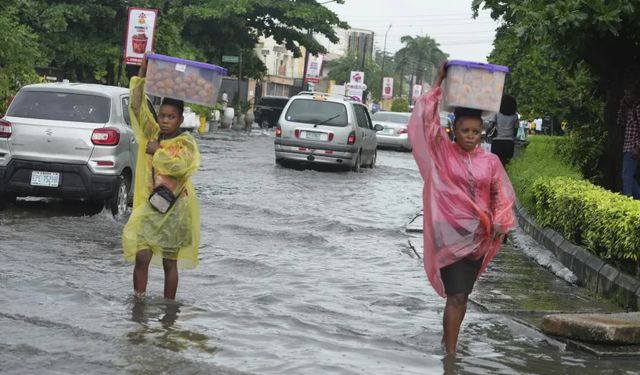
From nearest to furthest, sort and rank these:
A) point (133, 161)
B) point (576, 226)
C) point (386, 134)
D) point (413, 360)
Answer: point (413, 360)
point (576, 226)
point (133, 161)
point (386, 134)

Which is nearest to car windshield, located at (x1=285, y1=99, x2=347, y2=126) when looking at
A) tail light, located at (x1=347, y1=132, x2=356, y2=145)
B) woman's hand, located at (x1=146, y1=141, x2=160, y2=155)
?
tail light, located at (x1=347, y1=132, x2=356, y2=145)

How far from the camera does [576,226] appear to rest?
11133mm

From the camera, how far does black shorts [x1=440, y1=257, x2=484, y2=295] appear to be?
6789 mm

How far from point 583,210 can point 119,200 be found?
5.67 metres

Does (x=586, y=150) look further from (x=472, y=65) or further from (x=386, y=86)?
(x=386, y=86)

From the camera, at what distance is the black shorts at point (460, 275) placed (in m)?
6.79

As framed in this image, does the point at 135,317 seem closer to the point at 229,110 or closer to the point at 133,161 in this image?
the point at 133,161

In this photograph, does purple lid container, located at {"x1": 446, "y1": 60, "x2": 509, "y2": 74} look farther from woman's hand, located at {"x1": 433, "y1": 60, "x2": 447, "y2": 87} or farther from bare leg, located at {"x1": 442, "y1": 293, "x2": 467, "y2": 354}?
bare leg, located at {"x1": 442, "y1": 293, "x2": 467, "y2": 354}

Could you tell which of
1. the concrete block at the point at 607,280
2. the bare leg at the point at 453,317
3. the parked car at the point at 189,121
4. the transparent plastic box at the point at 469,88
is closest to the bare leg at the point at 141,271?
the bare leg at the point at 453,317

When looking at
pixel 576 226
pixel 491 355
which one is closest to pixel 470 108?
pixel 491 355

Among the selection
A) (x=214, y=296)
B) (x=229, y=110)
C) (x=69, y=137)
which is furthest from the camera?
(x=229, y=110)

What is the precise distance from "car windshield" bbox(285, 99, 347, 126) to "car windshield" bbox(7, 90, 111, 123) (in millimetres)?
11029

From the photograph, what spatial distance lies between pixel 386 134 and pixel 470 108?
3149 cm

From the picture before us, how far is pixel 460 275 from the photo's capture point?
6.81 metres
